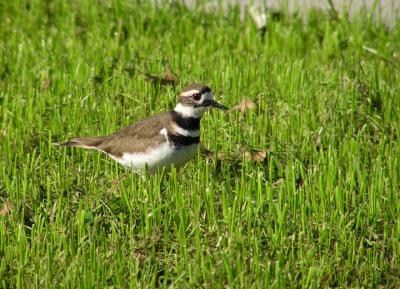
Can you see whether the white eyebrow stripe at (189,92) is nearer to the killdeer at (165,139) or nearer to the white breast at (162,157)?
the killdeer at (165,139)

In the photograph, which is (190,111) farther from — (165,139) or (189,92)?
(165,139)

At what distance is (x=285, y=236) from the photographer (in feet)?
18.5

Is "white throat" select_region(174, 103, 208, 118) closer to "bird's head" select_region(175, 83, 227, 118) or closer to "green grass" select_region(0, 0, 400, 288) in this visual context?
"bird's head" select_region(175, 83, 227, 118)

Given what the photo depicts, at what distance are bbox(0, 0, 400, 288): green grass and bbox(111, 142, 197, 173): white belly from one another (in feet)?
0.38

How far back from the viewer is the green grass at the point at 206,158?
17.7ft

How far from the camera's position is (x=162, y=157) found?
6.35 meters

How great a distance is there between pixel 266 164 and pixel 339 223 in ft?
4.03

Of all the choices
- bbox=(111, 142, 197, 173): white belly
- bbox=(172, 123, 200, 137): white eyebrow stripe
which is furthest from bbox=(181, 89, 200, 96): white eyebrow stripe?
bbox=(111, 142, 197, 173): white belly

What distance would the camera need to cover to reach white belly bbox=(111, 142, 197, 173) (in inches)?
250

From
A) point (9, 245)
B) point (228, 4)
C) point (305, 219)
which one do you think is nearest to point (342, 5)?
point (228, 4)

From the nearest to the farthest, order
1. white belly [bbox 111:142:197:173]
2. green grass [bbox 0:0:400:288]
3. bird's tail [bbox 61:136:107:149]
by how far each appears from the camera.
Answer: green grass [bbox 0:0:400:288] → white belly [bbox 111:142:197:173] → bird's tail [bbox 61:136:107:149]

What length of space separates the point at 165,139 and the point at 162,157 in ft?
0.45

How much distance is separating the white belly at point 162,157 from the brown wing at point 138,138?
1.8 inches

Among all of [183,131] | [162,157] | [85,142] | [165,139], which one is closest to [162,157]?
[162,157]
